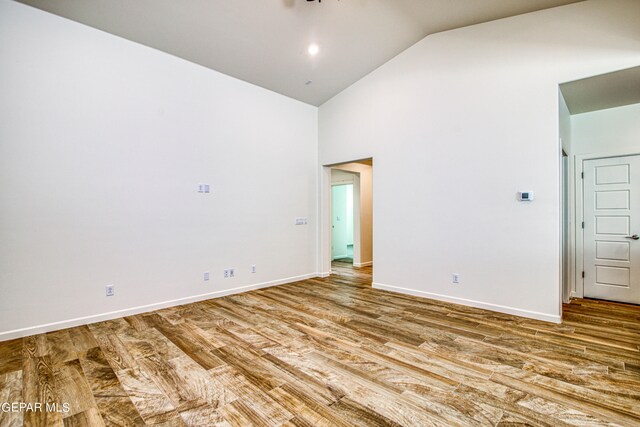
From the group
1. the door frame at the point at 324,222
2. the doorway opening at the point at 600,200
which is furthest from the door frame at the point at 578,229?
the door frame at the point at 324,222

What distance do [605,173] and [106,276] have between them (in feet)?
22.4

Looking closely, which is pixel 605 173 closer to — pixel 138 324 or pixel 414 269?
pixel 414 269

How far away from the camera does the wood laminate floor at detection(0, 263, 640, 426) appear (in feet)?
6.04

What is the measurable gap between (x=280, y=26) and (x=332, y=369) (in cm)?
395

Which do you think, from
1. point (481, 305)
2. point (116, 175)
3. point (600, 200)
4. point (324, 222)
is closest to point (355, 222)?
point (324, 222)

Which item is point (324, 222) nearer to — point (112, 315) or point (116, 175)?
point (116, 175)

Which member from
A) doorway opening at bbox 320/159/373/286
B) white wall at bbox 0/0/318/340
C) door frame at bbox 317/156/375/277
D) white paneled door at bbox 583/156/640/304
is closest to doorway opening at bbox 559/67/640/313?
white paneled door at bbox 583/156/640/304

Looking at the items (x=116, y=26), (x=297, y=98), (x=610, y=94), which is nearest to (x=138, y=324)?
(x=116, y=26)

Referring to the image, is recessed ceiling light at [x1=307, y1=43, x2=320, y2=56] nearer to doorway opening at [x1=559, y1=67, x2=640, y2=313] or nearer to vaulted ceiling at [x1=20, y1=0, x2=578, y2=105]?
vaulted ceiling at [x1=20, y1=0, x2=578, y2=105]

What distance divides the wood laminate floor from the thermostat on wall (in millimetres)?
1453

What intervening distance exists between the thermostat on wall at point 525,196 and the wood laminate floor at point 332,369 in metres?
1.45

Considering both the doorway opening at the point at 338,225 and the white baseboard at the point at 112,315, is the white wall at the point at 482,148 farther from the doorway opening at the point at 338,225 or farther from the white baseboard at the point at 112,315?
the doorway opening at the point at 338,225

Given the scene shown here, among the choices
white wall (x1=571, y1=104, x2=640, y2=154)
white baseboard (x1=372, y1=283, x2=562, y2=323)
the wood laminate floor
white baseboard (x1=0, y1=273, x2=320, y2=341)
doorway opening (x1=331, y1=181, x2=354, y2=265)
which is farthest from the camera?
doorway opening (x1=331, y1=181, x2=354, y2=265)

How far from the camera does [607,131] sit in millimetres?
4152
